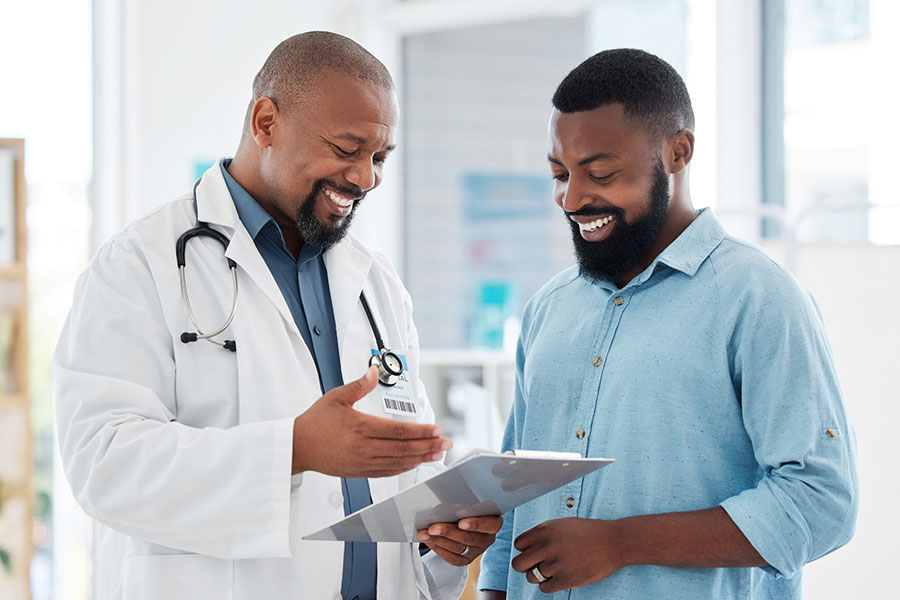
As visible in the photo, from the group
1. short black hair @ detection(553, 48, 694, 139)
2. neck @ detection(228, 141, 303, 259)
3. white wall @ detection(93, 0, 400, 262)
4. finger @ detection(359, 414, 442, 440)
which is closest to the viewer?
finger @ detection(359, 414, 442, 440)

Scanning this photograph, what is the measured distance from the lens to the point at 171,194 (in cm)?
351

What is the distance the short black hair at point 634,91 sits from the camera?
1.37 m

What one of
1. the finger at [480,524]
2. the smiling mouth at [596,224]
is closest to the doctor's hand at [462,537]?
the finger at [480,524]

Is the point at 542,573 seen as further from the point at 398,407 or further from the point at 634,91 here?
the point at 634,91

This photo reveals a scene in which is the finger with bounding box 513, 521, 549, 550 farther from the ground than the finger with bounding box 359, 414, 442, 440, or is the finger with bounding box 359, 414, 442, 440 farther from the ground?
the finger with bounding box 359, 414, 442, 440

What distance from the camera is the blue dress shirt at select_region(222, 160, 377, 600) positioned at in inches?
59.5

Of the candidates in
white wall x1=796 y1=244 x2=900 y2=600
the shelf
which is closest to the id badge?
white wall x1=796 y1=244 x2=900 y2=600

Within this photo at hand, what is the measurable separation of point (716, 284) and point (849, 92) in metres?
2.34

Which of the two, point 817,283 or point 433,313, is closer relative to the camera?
point 817,283

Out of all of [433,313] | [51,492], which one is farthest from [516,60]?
[51,492]

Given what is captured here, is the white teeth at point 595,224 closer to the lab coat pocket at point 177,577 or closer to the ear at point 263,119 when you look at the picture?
the ear at point 263,119

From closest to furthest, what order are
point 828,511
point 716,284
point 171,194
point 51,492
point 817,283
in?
point 828,511, point 716,284, point 817,283, point 51,492, point 171,194

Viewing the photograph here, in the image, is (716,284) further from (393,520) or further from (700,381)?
(393,520)

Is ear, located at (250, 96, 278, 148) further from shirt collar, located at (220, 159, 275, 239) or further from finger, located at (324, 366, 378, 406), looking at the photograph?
finger, located at (324, 366, 378, 406)
